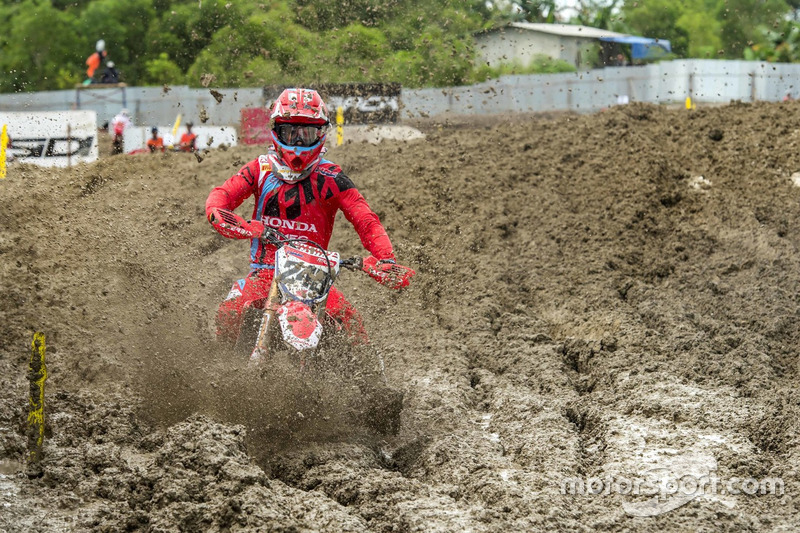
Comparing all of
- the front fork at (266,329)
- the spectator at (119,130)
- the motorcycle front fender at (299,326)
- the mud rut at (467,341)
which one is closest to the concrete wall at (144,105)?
the spectator at (119,130)

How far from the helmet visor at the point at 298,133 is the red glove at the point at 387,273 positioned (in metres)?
1.12

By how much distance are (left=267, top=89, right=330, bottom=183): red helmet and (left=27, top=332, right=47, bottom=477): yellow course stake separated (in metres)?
2.32

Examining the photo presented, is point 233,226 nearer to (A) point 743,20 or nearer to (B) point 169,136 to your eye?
(B) point 169,136

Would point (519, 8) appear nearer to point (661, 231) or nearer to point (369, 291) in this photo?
point (661, 231)

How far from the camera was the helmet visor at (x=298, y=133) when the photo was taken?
270 inches

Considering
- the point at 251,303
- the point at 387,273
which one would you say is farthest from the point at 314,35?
the point at 387,273

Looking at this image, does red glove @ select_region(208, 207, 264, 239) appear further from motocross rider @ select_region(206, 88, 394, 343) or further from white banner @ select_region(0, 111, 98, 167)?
white banner @ select_region(0, 111, 98, 167)

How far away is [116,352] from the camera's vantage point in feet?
24.7

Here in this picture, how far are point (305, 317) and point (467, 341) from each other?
316cm

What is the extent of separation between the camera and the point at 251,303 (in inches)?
268

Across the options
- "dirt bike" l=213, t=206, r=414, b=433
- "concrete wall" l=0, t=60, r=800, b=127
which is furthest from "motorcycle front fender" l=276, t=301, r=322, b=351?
"concrete wall" l=0, t=60, r=800, b=127

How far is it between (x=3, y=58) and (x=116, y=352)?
157ft

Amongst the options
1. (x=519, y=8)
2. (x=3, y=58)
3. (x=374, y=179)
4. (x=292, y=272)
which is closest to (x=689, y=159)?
(x=519, y=8)

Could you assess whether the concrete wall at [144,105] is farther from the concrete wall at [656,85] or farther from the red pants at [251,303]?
the red pants at [251,303]
